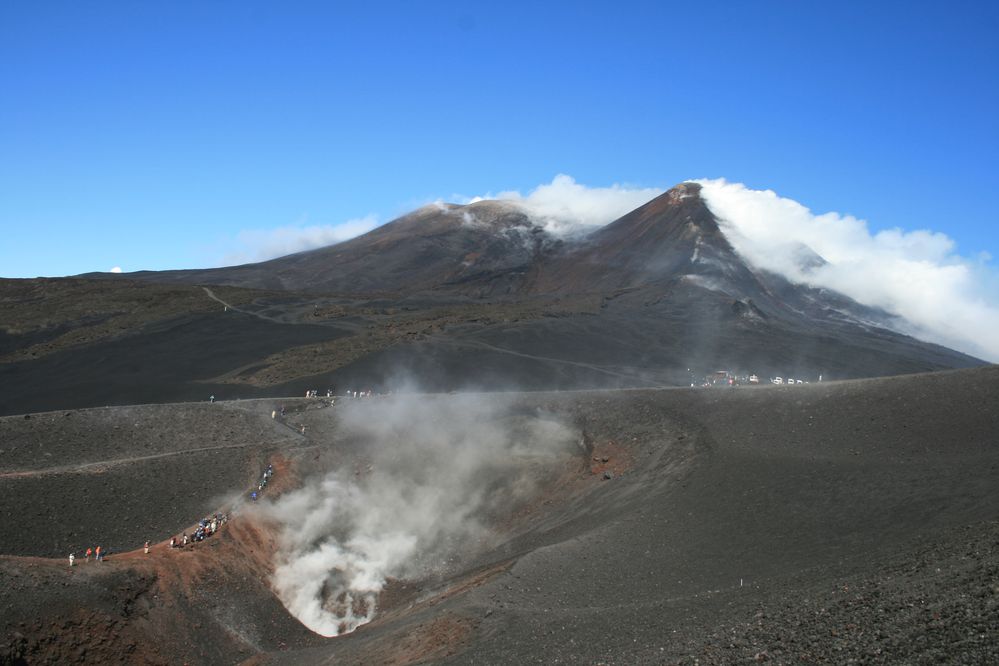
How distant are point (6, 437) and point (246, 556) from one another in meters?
13.0

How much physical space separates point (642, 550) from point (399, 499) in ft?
43.1

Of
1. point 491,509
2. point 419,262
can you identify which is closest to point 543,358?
point 491,509

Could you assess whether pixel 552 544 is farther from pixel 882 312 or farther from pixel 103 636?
pixel 882 312

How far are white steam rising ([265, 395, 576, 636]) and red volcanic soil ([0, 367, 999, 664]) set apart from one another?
0.86m

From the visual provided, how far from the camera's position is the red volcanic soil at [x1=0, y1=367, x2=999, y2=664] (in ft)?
44.7

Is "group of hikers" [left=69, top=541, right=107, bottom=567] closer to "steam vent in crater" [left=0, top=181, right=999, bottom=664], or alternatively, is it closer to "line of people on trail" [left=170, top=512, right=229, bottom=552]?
"steam vent in crater" [left=0, top=181, right=999, bottom=664]

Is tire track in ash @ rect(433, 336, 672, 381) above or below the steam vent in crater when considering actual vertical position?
above

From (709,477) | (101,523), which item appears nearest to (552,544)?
(709,477)

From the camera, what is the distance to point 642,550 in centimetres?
2112

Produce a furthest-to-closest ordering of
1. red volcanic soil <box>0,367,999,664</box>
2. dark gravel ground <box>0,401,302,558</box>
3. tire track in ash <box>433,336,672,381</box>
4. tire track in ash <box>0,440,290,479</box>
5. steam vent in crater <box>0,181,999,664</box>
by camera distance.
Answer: tire track in ash <box>433,336,672,381</box> → tire track in ash <box>0,440,290,479</box> → dark gravel ground <box>0,401,302,558</box> → steam vent in crater <box>0,181,999,664</box> → red volcanic soil <box>0,367,999,664</box>

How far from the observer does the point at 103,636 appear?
19.8m

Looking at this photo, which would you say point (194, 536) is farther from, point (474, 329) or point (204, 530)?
point (474, 329)

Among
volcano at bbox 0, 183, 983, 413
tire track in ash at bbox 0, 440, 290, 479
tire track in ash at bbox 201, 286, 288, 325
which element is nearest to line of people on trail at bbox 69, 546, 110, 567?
tire track in ash at bbox 0, 440, 290, 479

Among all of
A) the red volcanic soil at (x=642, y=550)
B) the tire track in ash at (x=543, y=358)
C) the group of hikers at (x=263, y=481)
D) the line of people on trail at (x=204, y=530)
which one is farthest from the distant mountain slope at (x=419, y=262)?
the line of people on trail at (x=204, y=530)
